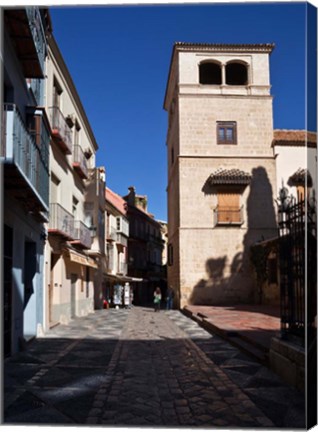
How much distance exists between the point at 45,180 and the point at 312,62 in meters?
6.72

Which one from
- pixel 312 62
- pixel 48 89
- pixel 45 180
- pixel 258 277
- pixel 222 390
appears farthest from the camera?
pixel 258 277

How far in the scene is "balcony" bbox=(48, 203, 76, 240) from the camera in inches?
490

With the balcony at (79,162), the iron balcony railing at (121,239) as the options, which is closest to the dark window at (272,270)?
the balcony at (79,162)

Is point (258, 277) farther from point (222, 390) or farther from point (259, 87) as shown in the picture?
point (222, 390)

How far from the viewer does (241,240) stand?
2083 cm

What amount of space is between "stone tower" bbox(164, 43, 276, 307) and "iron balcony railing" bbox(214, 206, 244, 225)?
0.14 ft

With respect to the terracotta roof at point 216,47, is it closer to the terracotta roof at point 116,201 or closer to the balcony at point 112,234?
the balcony at point 112,234

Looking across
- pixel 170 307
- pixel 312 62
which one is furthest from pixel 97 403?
pixel 170 307

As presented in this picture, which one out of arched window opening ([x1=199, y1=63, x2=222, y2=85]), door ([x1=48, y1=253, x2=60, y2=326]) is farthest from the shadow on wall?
door ([x1=48, y1=253, x2=60, y2=326])

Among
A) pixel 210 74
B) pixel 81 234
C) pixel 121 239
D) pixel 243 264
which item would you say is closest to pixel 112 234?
pixel 121 239

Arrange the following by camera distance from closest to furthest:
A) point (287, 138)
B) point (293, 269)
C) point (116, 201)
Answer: point (293, 269), point (287, 138), point (116, 201)

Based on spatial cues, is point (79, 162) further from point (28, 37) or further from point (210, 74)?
point (210, 74)

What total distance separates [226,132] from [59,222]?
1074 cm

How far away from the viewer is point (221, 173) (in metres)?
20.8
